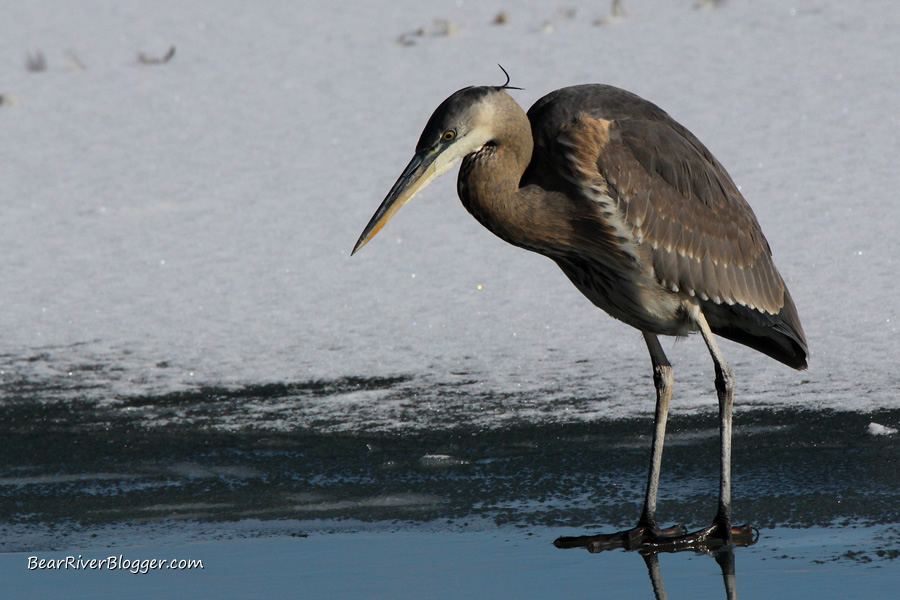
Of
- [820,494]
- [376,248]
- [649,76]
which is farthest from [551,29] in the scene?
[820,494]

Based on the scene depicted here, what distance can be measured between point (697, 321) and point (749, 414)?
706 millimetres

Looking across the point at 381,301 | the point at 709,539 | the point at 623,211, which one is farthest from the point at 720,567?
the point at 381,301

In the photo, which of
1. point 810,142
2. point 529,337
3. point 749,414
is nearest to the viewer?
point 749,414

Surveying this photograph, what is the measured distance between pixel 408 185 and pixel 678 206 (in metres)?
1.05

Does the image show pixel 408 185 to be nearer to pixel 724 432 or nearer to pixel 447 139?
pixel 447 139

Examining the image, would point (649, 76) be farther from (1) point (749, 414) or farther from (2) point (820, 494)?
(2) point (820, 494)

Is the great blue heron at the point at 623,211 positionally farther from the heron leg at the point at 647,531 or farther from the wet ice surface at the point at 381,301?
the wet ice surface at the point at 381,301

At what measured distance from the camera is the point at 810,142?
8.76 metres

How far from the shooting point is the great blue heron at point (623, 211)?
4.18 metres

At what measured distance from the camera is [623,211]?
172 inches

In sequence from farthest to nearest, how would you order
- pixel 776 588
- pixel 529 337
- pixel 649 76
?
pixel 649 76, pixel 529 337, pixel 776 588

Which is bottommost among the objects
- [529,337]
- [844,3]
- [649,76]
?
[529,337]

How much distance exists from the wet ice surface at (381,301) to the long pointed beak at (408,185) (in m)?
0.99

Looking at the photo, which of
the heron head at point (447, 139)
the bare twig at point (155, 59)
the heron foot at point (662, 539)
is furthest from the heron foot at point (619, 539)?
the bare twig at point (155, 59)
